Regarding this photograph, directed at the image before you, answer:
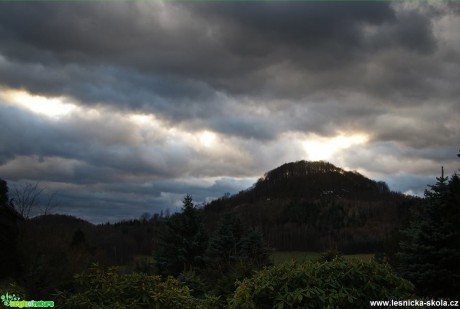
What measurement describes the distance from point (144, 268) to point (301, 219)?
11200cm

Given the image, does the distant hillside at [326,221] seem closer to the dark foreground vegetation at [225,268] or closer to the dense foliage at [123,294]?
the dark foreground vegetation at [225,268]

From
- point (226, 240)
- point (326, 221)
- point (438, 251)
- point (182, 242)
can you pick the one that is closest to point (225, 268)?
point (182, 242)

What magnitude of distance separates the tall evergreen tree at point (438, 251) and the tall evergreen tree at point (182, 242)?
2047 centimetres

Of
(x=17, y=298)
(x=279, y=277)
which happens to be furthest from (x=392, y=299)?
(x=17, y=298)

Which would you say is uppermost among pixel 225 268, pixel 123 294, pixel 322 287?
pixel 322 287

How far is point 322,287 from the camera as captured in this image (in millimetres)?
7629

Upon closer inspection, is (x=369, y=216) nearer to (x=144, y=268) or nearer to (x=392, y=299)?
(x=144, y=268)

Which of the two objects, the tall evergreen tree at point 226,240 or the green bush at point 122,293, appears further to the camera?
the tall evergreen tree at point 226,240

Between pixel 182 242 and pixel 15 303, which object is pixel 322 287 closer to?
pixel 15 303

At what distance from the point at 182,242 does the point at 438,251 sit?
22.4 metres

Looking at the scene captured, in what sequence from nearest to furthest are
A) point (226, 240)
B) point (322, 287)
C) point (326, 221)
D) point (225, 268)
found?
point (322, 287)
point (225, 268)
point (226, 240)
point (326, 221)

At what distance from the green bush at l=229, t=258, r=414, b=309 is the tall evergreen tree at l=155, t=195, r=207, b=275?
1203 inches

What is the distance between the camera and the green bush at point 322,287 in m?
7.34

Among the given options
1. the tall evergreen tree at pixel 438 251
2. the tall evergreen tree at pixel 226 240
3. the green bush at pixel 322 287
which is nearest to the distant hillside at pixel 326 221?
the tall evergreen tree at pixel 226 240
